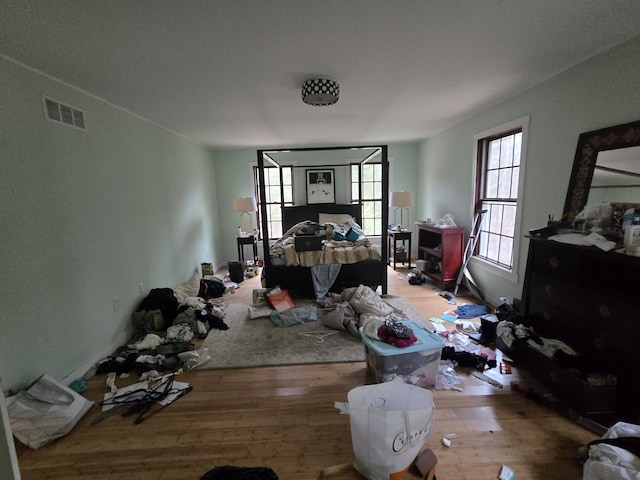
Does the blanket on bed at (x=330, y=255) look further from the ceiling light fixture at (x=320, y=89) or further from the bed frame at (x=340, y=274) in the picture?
the ceiling light fixture at (x=320, y=89)

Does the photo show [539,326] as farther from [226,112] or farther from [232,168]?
[232,168]

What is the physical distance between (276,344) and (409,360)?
1.29m

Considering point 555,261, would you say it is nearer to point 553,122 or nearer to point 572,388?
point 572,388

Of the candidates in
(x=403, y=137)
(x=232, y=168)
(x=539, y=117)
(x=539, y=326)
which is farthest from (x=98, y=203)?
(x=403, y=137)

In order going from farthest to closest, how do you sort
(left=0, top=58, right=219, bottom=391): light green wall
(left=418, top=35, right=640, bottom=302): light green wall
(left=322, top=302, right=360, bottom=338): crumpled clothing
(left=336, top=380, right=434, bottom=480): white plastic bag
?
(left=322, top=302, right=360, bottom=338): crumpled clothing, (left=418, top=35, right=640, bottom=302): light green wall, (left=0, top=58, right=219, bottom=391): light green wall, (left=336, top=380, right=434, bottom=480): white plastic bag

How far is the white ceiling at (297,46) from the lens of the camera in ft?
4.62

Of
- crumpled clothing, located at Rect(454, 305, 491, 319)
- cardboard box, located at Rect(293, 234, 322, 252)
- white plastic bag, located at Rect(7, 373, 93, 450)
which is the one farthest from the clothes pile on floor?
crumpled clothing, located at Rect(454, 305, 491, 319)

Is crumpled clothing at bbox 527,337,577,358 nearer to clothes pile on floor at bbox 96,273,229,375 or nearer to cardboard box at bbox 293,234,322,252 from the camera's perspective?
cardboard box at bbox 293,234,322,252

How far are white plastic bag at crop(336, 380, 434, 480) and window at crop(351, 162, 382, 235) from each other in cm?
450

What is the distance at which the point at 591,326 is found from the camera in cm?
175

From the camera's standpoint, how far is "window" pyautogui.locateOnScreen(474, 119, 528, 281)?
2.96m

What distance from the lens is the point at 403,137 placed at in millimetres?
4977

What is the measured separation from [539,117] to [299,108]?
2.35m

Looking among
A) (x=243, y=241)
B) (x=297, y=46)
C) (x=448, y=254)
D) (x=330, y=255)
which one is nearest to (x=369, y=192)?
(x=448, y=254)
